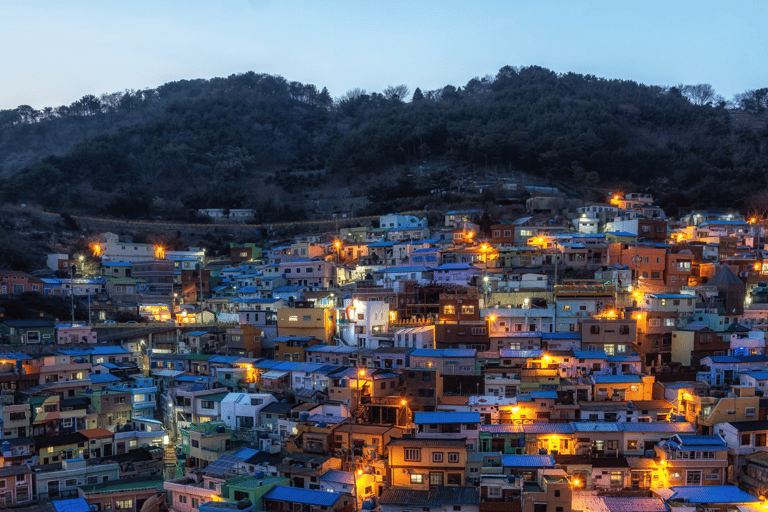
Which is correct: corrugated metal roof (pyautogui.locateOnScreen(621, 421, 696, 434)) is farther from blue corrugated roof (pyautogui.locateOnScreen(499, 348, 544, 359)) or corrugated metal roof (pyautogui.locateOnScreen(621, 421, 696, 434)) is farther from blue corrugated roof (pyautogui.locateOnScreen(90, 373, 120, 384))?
blue corrugated roof (pyautogui.locateOnScreen(90, 373, 120, 384))

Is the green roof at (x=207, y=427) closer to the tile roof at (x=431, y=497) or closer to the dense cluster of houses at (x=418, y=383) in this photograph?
the dense cluster of houses at (x=418, y=383)

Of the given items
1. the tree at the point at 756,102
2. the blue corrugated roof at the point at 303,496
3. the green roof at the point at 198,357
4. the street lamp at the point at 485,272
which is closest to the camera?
the blue corrugated roof at the point at 303,496

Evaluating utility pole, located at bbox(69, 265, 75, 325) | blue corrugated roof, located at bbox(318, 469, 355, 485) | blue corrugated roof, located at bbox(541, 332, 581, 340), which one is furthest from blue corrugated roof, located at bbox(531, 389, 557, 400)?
utility pole, located at bbox(69, 265, 75, 325)

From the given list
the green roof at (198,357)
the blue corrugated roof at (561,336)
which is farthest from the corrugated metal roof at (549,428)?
the green roof at (198,357)

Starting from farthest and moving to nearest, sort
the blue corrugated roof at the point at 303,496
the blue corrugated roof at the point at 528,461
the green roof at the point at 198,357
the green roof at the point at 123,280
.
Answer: the green roof at the point at 123,280
the green roof at the point at 198,357
the blue corrugated roof at the point at 528,461
the blue corrugated roof at the point at 303,496

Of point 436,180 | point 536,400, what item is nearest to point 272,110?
point 436,180

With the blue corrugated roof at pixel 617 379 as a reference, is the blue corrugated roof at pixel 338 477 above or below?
below

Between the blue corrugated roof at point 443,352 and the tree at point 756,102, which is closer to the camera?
the blue corrugated roof at point 443,352

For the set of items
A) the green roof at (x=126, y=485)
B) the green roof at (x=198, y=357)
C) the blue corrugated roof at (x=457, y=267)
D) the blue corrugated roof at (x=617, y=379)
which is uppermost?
the blue corrugated roof at (x=457, y=267)
